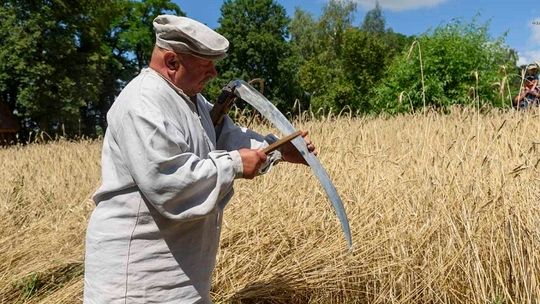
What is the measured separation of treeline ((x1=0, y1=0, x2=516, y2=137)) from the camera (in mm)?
8992

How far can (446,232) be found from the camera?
2477mm

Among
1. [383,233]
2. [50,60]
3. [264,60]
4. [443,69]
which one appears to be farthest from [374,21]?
[383,233]

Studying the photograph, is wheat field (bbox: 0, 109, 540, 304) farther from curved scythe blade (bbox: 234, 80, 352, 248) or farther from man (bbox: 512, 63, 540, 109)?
curved scythe blade (bbox: 234, 80, 352, 248)

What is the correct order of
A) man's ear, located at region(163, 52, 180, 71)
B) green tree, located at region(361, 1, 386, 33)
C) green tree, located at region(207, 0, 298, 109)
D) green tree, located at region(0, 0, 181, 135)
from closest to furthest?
1. man's ear, located at region(163, 52, 180, 71)
2. green tree, located at region(0, 0, 181, 135)
3. green tree, located at region(207, 0, 298, 109)
4. green tree, located at region(361, 1, 386, 33)

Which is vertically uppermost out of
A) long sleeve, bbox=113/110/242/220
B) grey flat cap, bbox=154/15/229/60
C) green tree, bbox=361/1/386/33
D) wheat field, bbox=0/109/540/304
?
green tree, bbox=361/1/386/33

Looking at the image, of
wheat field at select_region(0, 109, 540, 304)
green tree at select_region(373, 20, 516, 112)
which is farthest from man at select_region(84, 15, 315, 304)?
green tree at select_region(373, 20, 516, 112)

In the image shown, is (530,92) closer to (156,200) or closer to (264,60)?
(156,200)

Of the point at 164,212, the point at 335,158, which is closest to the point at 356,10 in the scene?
the point at 335,158

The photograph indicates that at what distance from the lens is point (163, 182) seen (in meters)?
1.55

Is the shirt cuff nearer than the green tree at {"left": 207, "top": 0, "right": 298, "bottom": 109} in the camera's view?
Yes

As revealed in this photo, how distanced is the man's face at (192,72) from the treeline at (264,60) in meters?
0.58

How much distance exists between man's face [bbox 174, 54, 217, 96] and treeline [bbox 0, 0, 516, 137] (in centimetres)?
58

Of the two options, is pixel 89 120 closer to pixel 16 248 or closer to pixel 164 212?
pixel 16 248

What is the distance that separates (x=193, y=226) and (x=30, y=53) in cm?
2205
